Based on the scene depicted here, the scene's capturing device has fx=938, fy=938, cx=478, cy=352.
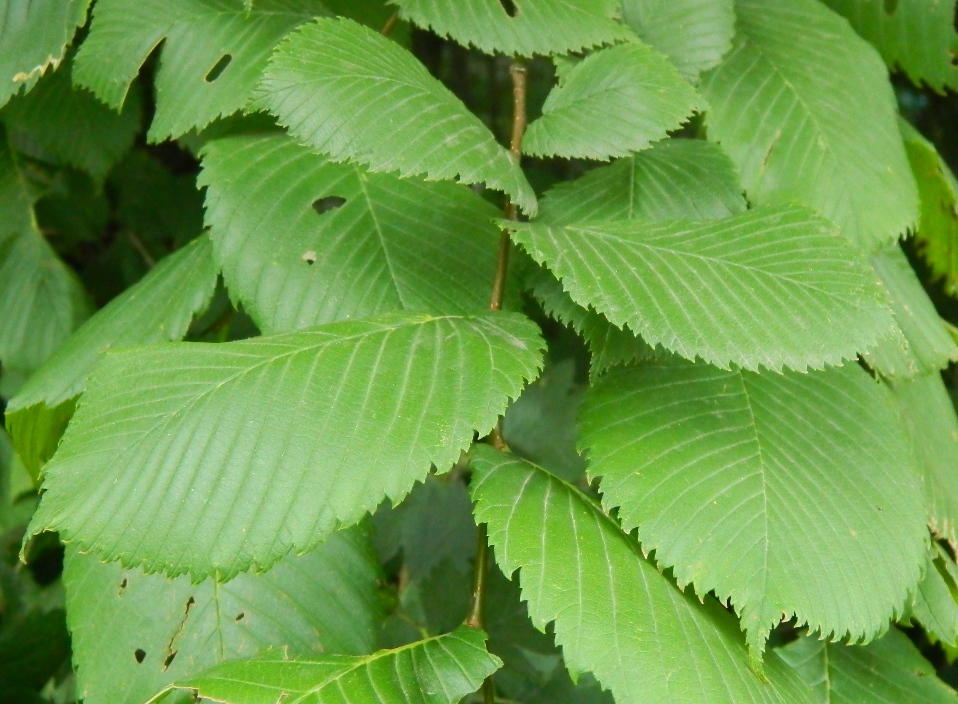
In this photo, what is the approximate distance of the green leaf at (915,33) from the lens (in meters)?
1.31

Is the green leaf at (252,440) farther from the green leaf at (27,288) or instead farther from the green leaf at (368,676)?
the green leaf at (27,288)

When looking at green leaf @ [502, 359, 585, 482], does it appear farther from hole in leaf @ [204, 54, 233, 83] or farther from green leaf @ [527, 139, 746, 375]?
hole in leaf @ [204, 54, 233, 83]

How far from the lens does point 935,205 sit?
1.30m

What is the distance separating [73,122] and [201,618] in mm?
814

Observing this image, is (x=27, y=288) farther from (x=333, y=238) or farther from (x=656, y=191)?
(x=656, y=191)

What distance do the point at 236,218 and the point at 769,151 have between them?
587mm

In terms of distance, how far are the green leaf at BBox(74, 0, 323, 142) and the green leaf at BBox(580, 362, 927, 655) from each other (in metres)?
0.52

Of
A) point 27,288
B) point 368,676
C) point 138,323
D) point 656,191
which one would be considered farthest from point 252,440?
point 27,288

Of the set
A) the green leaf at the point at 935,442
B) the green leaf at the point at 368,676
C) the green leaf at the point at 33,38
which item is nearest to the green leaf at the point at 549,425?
the green leaf at the point at 935,442

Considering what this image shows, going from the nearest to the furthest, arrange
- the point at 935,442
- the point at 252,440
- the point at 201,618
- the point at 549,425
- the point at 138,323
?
the point at 252,440
the point at 201,618
the point at 138,323
the point at 935,442
the point at 549,425

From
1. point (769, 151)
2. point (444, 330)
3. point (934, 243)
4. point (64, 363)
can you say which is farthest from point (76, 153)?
point (934, 243)

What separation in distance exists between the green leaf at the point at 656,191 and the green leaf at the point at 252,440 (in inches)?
10.9

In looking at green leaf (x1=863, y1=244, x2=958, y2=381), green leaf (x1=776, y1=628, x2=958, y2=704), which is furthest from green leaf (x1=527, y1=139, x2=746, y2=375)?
green leaf (x1=776, y1=628, x2=958, y2=704)

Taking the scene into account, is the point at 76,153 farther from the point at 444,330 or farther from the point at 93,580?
the point at 444,330
